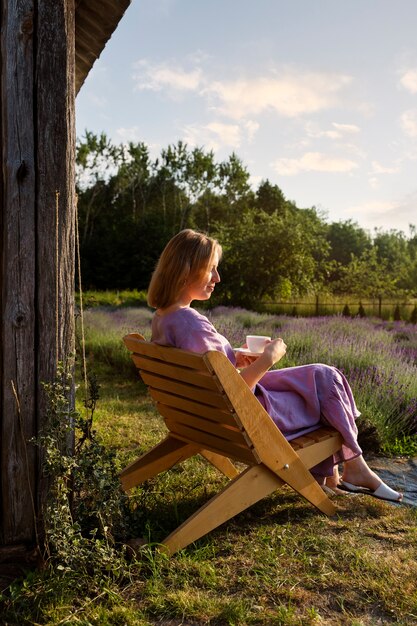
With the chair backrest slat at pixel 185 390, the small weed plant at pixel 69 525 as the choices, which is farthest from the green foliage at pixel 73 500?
the chair backrest slat at pixel 185 390

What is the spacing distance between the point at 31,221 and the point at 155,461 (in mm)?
1557

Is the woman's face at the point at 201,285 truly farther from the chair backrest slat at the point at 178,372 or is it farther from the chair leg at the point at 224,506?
the chair leg at the point at 224,506

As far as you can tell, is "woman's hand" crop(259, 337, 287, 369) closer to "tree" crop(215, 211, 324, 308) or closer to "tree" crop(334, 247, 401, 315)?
"tree" crop(215, 211, 324, 308)

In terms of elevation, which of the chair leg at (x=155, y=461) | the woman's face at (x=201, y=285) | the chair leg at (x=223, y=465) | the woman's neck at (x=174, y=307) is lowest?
the chair leg at (x=223, y=465)

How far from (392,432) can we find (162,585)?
289 cm

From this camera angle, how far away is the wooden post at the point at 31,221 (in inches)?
109

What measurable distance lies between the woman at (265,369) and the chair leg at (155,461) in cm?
60

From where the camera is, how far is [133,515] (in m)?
2.99

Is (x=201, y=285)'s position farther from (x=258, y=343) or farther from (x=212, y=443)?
(x=212, y=443)

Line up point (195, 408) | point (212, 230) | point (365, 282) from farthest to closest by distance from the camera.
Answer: point (212, 230)
point (365, 282)
point (195, 408)

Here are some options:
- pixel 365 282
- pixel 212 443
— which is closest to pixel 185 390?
pixel 212 443

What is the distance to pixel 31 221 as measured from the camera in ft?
9.14

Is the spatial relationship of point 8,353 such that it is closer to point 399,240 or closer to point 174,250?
point 174,250

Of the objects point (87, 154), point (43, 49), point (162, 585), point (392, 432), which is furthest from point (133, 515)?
point (87, 154)
